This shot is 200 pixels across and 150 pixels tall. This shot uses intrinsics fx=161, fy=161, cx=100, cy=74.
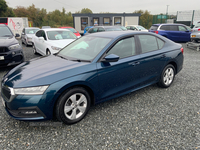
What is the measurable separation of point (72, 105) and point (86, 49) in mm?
1296

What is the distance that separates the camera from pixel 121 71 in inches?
126

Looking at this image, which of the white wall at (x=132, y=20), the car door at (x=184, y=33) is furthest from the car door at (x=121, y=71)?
the white wall at (x=132, y=20)

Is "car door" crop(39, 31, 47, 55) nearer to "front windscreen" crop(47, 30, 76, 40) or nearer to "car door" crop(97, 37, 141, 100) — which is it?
"front windscreen" crop(47, 30, 76, 40)

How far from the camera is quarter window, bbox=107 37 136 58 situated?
10.7 ft

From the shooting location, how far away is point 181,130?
2.67m

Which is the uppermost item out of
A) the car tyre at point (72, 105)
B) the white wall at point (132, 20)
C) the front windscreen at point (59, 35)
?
the white wall at point (132, 20)

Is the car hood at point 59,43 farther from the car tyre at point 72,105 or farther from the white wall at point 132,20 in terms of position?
the white wall at point 132,20

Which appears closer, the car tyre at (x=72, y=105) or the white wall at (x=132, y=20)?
the car tyre at (x=72, y=105)

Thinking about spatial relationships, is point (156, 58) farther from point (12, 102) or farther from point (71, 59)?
point (12, 102)

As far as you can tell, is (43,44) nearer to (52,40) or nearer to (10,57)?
(52,40)

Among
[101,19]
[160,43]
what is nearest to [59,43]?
[160,43]

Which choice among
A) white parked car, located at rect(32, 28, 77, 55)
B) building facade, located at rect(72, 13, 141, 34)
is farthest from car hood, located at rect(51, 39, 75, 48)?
building facade, located at rect(72, 13, 141, 34)

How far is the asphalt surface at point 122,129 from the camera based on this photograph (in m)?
2.37

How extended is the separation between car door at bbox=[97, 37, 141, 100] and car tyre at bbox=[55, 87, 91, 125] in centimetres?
36
